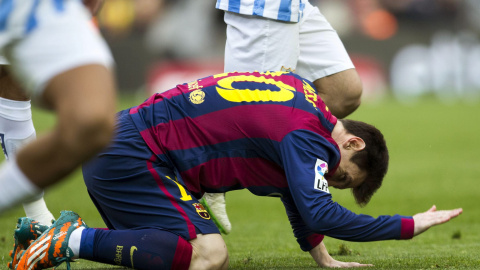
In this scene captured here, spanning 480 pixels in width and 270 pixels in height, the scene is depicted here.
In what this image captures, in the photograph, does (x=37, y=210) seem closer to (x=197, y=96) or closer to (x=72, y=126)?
(x=197, y=96)

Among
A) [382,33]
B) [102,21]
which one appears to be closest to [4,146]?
[102,21]

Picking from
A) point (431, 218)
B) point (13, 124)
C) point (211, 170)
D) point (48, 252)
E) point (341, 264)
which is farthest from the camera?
point (13, 124)

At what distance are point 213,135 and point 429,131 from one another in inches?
366

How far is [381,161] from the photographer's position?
364 cm

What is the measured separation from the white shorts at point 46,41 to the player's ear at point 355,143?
1.50 m

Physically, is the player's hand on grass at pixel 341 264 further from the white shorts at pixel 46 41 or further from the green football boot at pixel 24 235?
the white shorts at pixel 46 41

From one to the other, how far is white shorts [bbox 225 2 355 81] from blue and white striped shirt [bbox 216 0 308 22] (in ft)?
0.12

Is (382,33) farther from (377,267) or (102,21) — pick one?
(377,267)

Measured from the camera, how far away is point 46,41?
235cm

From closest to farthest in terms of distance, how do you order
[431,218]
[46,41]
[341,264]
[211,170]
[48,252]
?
[46,41] < [431,218] < [48,252] < [211,170] < [341,264]

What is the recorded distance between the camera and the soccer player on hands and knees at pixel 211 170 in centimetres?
328

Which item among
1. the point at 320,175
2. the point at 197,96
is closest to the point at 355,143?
the point at 320,175

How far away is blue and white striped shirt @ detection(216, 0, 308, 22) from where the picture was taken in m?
4.39

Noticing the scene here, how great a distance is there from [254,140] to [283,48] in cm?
112
